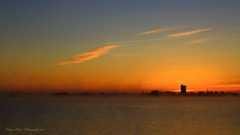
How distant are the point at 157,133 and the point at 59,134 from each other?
629 inches

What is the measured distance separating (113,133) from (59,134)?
8.69 metres

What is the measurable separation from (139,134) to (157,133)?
3.49 m

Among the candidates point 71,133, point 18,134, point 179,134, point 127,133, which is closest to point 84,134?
point 71,133

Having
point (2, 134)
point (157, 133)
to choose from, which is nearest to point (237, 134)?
point (157, 133)

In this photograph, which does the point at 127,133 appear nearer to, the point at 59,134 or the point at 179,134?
the point at 179,134

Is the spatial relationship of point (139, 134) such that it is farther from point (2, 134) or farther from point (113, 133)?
point (2, 134)

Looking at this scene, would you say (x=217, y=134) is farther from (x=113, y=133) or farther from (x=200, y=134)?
(x=113, y=133)

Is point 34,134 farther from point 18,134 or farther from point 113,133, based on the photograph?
point 113,133

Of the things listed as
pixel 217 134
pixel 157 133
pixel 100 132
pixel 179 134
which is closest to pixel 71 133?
pixel 100 132

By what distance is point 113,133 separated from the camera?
4097 centimetres

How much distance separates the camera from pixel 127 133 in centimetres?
4091

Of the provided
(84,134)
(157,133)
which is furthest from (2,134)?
(157,133)

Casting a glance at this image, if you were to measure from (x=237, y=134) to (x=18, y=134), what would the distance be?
35435 millimetres

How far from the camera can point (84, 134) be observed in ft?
130
